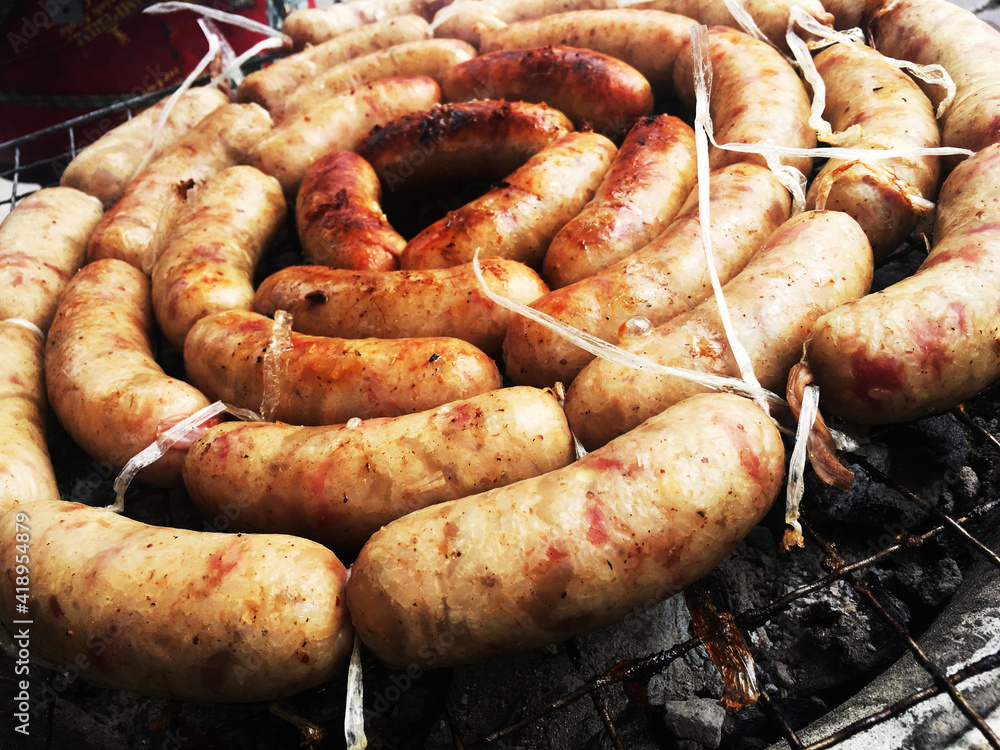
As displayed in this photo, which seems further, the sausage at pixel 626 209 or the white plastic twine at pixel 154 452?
the sausage at pixel 626 209

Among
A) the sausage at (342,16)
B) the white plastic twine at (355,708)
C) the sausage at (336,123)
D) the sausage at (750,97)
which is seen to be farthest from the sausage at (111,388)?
the sausage at (342,16)

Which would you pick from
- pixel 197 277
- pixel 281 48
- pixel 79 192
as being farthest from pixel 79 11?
pixel 197 277

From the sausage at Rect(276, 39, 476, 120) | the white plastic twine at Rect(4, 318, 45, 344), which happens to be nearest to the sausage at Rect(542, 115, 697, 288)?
the sausage at Rect(276, 39, 476, 120)

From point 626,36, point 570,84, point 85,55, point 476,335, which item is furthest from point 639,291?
point 85,55

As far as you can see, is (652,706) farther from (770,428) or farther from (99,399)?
(99,399)

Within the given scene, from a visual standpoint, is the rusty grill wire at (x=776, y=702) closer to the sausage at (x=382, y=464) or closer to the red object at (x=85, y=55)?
the sausage at (x=382, y=464)
